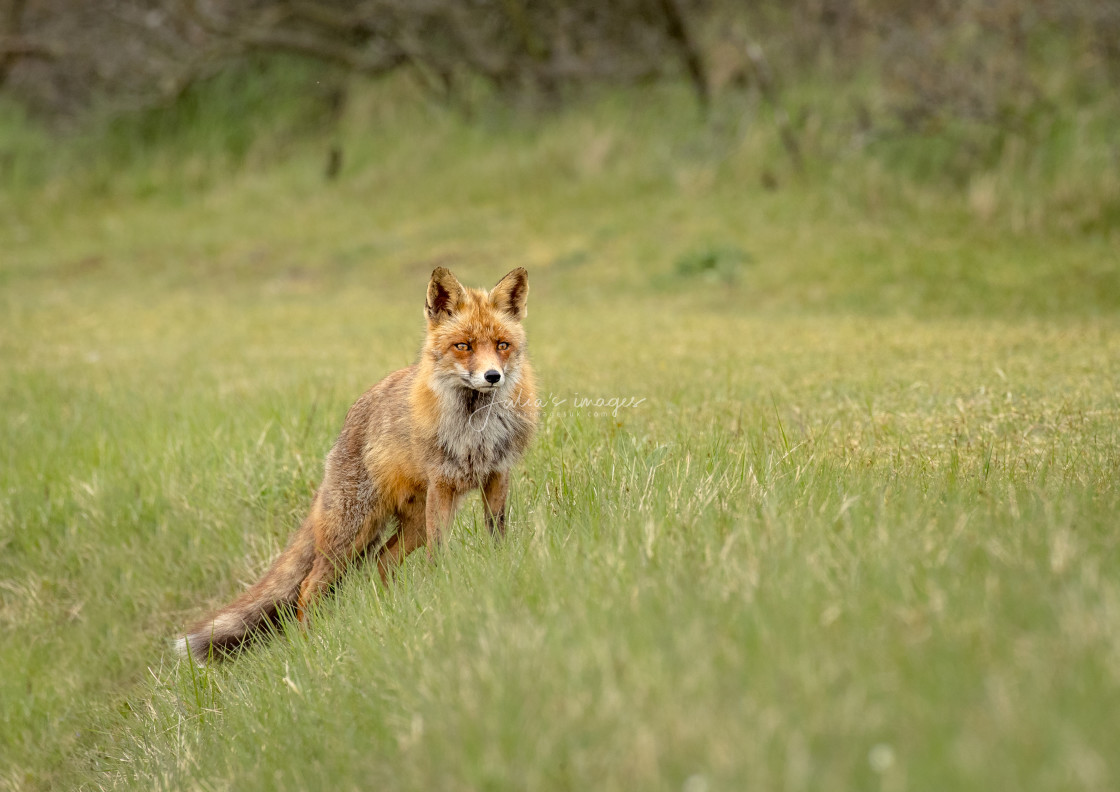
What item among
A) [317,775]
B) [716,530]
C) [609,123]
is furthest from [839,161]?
[317,775]

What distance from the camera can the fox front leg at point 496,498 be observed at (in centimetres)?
500

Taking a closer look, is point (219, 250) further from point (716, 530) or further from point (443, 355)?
point (716, 530)

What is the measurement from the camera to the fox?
501 cm

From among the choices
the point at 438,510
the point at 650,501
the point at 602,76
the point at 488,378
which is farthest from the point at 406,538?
the point at 602,76

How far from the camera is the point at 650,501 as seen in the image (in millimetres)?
4484

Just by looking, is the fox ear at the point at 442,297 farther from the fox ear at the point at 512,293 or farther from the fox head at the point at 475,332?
the fox ear at the point at 512,293

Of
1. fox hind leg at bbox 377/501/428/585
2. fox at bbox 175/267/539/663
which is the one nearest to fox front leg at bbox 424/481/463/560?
fox at bbox 175/267/539/663

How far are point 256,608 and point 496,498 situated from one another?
135 centimetres

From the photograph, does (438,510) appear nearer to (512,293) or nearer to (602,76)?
(512,293)

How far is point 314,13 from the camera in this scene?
2059 centimetres

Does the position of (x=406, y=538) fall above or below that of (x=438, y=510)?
below

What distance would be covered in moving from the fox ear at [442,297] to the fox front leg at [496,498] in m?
0.81

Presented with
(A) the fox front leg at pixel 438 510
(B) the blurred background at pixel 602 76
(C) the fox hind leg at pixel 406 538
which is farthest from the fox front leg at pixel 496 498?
(B) the blurred background at pixel 602 76

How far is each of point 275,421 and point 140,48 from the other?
53.8ft
